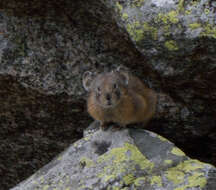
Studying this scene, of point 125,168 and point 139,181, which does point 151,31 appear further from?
point 139,181

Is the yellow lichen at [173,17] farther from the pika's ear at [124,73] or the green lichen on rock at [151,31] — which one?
the pika's ear at [124,73]

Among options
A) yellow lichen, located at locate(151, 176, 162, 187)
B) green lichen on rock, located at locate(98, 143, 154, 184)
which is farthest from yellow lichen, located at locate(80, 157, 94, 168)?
yellow lichen, located at locate(151, 176, 162, 187)

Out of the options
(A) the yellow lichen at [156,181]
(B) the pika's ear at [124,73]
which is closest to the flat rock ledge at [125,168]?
(A) the yellow lichen at [156,181]

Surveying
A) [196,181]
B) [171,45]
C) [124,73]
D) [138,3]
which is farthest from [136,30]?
[196,181]

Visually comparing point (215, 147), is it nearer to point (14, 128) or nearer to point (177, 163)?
point (177, 163)

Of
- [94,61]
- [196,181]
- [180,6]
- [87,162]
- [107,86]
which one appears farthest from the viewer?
[94,61]

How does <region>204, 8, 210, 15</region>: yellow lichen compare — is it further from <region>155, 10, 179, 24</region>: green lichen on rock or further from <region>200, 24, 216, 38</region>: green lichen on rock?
<region>155, 10, 179, 24</region>: green lichen on rock
